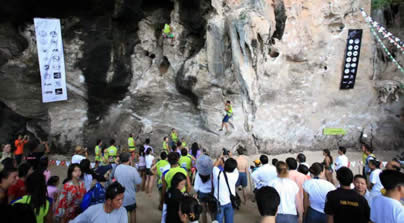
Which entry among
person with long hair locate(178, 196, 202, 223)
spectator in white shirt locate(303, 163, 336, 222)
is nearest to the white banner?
person with long hair locate(178, 196, 202, 223)

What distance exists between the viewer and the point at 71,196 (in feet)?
11.3

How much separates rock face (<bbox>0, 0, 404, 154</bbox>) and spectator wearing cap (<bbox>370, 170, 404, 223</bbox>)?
7199 millimetres

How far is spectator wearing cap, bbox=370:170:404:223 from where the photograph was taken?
2498mm

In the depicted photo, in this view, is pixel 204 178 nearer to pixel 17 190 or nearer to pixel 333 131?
pixel 17 190

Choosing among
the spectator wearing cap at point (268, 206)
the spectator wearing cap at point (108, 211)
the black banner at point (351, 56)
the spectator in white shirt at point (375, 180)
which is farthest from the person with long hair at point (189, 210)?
the black banner at point (351, 56)

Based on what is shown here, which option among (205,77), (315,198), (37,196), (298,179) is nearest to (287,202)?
(315,198)

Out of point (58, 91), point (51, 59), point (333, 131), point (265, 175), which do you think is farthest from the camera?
point (333, 131)

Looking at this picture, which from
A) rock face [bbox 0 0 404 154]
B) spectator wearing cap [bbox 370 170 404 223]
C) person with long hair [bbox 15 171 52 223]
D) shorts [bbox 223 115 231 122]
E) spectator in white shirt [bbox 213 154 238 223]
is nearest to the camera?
spectator wearing cap [bbox 370 170 404 223]

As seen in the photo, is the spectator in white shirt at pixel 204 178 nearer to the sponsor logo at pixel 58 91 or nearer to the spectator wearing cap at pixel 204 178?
the spectator wearing cap at pixel 204 178

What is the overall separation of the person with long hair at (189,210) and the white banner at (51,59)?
27.7 ft

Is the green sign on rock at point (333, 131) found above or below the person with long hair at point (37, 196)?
below

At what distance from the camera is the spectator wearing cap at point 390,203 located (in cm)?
250

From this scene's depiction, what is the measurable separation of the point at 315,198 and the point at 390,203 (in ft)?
2.97

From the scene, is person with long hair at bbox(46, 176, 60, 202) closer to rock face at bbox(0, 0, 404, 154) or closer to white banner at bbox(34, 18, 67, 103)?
white banner at bbox(34, 18, 67, 103)
